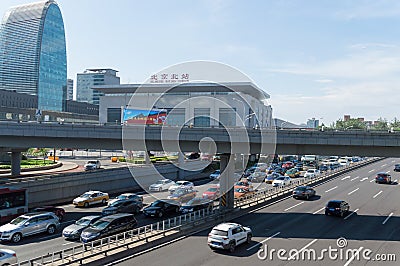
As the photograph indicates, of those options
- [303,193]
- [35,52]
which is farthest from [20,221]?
[35,52]

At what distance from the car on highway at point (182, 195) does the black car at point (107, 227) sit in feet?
42.4

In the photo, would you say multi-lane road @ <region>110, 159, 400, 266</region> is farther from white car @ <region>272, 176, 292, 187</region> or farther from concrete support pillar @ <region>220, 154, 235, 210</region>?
white car @ <region>272, 176, 292, 187</region>

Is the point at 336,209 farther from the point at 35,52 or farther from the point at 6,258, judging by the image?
the point at 35,52

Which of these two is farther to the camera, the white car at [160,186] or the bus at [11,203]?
the white car at [160,186]

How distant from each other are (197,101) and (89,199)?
196ft

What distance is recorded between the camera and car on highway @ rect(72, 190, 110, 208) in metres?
34.5

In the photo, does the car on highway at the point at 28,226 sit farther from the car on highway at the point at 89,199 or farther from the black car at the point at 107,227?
the car on highway at the point at 89,199

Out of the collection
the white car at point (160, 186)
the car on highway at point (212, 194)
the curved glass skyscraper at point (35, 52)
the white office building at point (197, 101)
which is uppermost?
the curved glass skyscraper at point (35, 52)

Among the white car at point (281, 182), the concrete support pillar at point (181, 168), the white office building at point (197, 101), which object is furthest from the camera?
the white office building at point (197, 101)

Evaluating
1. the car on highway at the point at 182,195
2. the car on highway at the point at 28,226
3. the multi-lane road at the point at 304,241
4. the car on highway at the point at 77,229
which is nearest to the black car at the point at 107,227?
the car on highway at the point at 77,229

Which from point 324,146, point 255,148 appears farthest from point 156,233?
point 324,146

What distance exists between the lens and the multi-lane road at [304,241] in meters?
19.3

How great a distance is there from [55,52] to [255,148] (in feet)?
549

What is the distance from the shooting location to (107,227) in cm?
2186
